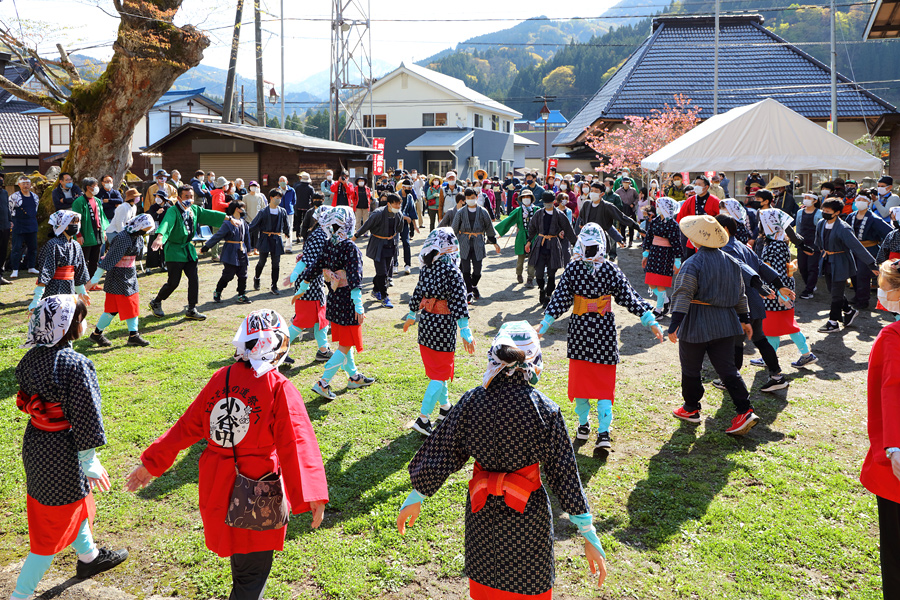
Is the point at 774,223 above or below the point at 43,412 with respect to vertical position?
above

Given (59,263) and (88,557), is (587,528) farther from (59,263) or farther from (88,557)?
(59,263)

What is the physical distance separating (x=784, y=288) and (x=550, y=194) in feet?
16.1

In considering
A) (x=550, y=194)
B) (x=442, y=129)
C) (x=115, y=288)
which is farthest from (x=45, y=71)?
(x=442, y=129)

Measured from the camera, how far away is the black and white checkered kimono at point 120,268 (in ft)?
27.3

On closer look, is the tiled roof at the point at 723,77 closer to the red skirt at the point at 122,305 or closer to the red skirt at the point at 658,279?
the red skirt at the point at 658,279

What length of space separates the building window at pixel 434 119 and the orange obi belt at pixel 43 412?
42.1 metres

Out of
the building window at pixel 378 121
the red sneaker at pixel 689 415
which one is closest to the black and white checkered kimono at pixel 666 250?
the red sneaker at pixel 689 415

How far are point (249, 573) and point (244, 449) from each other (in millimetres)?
619

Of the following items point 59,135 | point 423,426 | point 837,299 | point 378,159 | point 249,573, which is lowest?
point 423,426

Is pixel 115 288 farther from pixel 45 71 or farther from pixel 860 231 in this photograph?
pixel 860 231

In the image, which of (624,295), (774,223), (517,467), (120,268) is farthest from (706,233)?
(120,268)

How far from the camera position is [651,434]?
6027 millimetres

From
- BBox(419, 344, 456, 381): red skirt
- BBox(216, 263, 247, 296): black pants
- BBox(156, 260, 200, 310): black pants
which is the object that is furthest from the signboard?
BBox(419, 344, 456, 381): red skirt

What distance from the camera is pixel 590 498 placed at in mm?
4844
